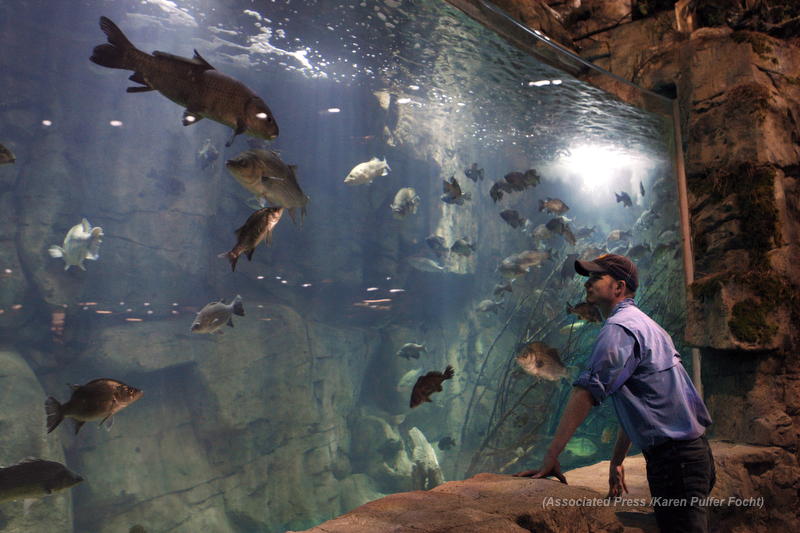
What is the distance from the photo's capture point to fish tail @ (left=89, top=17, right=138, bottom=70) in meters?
1.98

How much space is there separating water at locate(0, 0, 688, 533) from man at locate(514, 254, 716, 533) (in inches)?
219

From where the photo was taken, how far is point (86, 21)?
14.0 meters

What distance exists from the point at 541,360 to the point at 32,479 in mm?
5725

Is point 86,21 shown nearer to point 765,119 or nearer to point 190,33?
point 190,33

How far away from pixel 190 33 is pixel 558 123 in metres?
13.5

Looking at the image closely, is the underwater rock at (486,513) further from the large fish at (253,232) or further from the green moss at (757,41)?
the green moss at (757,41)

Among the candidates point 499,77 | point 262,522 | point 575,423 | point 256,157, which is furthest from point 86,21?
point 575,423

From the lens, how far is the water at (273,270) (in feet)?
30.0

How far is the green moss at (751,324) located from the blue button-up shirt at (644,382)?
2449mm

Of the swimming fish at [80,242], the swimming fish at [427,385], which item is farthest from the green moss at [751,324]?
the swimming fish at [80,242]

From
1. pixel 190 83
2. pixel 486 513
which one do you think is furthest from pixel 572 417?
pixel 190 83

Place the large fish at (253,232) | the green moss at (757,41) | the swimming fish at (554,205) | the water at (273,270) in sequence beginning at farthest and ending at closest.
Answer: the water at (273,270), the swimming fish at (554,205), the green moss at (757,41), the large fish at (253,232)

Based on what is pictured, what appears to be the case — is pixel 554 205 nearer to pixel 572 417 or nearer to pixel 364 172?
pixel 364 172

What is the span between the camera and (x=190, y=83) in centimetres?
211
